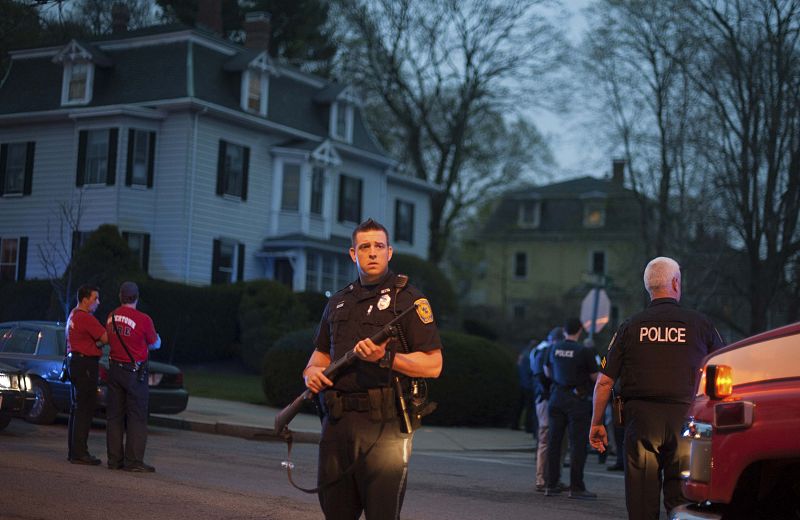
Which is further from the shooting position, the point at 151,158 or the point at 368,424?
the point at 151,158

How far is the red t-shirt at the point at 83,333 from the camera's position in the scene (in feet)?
40.4

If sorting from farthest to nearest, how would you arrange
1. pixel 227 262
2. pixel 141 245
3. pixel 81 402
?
pixel 227 262 → pixel 141 245 → pixel 81 402

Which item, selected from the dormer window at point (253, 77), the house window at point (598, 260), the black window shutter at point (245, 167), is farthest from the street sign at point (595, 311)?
the house window at point (598, 260)

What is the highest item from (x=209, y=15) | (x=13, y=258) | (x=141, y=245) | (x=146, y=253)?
(x=209, y=15)

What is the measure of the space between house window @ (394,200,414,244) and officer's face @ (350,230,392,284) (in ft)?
129

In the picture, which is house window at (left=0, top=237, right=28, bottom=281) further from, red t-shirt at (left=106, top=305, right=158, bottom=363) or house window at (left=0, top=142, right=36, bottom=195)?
red t-shirt at (left=106, top=305, right=158, bottom=363)

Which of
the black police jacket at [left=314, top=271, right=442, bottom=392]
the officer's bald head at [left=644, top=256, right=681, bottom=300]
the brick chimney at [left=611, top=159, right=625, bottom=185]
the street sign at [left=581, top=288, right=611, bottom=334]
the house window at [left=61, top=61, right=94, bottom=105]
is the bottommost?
the black police jacket at [left=314, top=271, right=442, bottom=392]

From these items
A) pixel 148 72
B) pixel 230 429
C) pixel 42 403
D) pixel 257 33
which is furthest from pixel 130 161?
pixel 42 403

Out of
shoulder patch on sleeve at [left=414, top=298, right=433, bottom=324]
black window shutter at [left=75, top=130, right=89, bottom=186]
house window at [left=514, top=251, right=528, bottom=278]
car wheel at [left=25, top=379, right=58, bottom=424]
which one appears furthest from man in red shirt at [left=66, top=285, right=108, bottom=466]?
house window at [left=514, top=251, right=528, bottom=278]

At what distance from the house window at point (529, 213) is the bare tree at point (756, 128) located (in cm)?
3588

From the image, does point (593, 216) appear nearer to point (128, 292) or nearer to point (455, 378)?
point (455, 378)

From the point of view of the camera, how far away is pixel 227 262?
119ft

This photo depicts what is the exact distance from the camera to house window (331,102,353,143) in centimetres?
4100

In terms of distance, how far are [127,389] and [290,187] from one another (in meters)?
27.1
